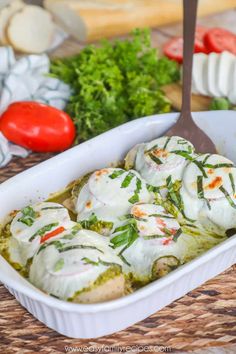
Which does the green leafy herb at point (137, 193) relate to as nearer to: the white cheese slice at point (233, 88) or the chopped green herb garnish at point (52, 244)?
the chopped green herb garnish at point (52, 244)

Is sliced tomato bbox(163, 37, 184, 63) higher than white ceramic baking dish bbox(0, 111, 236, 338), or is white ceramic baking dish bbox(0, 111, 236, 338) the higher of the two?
white ceramic baking dish bbox(0, 111, 236, 338)

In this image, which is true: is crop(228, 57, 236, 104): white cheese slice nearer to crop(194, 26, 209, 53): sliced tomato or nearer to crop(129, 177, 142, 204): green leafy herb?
crop(194, 26, 209, 53): sliced tomato

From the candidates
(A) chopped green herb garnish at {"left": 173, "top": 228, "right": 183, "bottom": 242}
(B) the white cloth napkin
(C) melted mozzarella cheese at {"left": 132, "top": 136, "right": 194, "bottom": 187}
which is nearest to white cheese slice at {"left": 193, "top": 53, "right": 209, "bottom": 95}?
(B) the white cloth napkin

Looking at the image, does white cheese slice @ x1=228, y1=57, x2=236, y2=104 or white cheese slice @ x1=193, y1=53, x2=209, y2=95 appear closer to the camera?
white cheese slice @ x1=228, y1=57, x2=236, y2=104

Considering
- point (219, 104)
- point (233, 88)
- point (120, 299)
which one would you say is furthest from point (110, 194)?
point (233, 88)

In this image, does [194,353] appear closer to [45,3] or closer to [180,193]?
[180,193]

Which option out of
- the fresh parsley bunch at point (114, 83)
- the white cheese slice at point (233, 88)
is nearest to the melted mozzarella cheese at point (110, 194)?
the fresh parsley bunch at point (114, 83)

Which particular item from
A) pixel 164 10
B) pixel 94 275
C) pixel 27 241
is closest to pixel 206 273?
pixel 94 275
